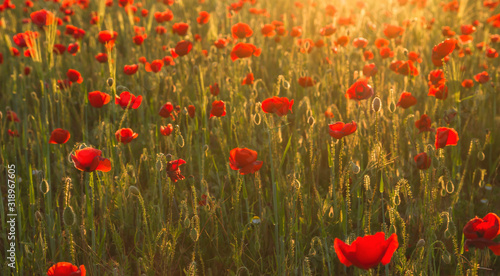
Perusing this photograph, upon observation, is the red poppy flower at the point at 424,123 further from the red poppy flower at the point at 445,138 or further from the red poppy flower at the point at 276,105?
the red poppy flower at the point at 276,105

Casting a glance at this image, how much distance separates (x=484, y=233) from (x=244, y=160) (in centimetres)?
68

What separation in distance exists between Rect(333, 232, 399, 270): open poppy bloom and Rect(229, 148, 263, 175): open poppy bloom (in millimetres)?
501

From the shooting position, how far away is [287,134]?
2.39 meters

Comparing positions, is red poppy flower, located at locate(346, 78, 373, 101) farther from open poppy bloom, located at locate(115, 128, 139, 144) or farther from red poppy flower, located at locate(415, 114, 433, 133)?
open poppy bloom, located at locate(115, 128, 139, 144)

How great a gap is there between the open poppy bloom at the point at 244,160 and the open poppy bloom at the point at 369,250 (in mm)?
501

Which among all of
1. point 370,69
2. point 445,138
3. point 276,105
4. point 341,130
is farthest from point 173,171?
point 370,69

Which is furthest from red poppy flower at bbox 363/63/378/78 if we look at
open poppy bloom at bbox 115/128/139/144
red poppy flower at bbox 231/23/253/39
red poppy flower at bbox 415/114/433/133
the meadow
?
open poppy bloom at bbox 115/128/139/144

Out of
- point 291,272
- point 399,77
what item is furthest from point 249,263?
point 399,77

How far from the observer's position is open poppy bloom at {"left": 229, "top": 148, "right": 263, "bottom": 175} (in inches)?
55.6

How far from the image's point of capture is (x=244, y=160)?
1.41 metres

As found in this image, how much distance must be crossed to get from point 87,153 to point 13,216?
696mm

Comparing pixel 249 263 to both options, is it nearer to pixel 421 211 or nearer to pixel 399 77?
pixel 421 211

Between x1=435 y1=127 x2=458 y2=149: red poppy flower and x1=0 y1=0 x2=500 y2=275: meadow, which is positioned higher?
x1=435 y1=127 x2=458 y2=149: red poppy flower

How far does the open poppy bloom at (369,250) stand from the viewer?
938 mm
